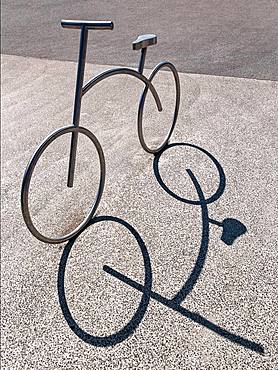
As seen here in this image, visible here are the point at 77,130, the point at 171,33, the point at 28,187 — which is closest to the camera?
the point at 28,187

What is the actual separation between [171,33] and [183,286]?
352 cm

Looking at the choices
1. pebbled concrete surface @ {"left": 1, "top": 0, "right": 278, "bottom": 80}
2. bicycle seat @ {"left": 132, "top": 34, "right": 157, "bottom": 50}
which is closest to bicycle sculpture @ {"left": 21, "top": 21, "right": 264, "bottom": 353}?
bicycle seat @ {"left": 132, "top": 34, "right": 157, "bottom": 50}

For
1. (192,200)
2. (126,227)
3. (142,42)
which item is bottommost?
(126,227)

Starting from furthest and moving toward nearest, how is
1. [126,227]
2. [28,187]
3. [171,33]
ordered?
[171,33], [126,227], [28,187]

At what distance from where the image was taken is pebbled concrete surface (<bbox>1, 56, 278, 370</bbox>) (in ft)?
6.60

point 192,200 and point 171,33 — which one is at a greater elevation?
point 171,33

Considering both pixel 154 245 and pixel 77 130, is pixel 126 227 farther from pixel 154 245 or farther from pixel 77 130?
pixel 77 130

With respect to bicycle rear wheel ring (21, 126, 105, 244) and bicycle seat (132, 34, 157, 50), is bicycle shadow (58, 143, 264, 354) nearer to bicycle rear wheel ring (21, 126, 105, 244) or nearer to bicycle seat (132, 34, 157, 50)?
bicycle rear wheel ring (21, 126, 105, 244)

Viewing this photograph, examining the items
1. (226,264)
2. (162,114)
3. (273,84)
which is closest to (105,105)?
(162,114)

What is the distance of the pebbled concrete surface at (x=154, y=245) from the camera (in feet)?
6.60

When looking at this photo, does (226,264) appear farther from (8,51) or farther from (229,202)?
(8,51)

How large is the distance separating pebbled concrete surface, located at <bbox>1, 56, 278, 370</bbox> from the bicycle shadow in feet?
0.10

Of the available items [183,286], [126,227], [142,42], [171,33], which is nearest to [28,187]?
[126,227]

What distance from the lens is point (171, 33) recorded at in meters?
4.95
